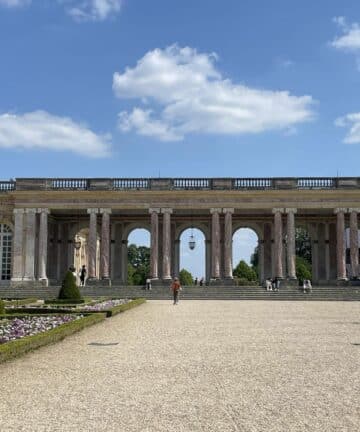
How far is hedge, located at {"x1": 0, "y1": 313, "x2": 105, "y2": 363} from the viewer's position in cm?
983

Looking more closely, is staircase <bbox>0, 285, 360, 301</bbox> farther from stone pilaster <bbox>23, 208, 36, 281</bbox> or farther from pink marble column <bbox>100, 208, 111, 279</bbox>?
pink marble column <bbox>100, 208, 111, 279</bbox>

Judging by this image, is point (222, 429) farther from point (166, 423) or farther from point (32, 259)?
point (32, 259)

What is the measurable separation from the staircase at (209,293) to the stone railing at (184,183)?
304 inches

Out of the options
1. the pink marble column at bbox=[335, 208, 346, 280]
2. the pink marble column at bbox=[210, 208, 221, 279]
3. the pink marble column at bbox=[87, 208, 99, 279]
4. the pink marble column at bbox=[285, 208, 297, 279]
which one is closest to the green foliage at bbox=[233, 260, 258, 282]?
the pink marble column at bbox=[210, 208, 221, 279]

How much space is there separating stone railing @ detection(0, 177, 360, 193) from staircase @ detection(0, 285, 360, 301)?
7.73m

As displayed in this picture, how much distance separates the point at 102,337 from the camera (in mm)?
13602

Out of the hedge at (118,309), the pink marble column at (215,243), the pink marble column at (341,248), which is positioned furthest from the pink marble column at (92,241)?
the pink marble column at (341,248)

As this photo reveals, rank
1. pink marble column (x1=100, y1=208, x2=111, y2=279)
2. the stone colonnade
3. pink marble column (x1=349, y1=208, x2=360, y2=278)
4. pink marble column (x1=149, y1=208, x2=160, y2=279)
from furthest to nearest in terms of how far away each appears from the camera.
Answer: pink marble column (x1=149, y1=208, x2=160, y2=279)
pink marble column (x1=100, y1=208, x2=111, y2=279)
the stone colonnade
pink marble column (x1=349, y1=208, x2=360, y2=278)

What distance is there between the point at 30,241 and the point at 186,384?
118ft

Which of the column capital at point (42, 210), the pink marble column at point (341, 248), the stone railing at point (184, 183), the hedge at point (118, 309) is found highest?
the stone railing at point (184, 183)

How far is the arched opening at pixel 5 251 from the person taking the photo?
1740 inches

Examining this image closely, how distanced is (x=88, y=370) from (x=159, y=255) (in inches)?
1452

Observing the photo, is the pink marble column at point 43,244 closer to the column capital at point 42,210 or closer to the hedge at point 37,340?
the column capital at point 42,210

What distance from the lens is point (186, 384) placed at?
8.01 metres
